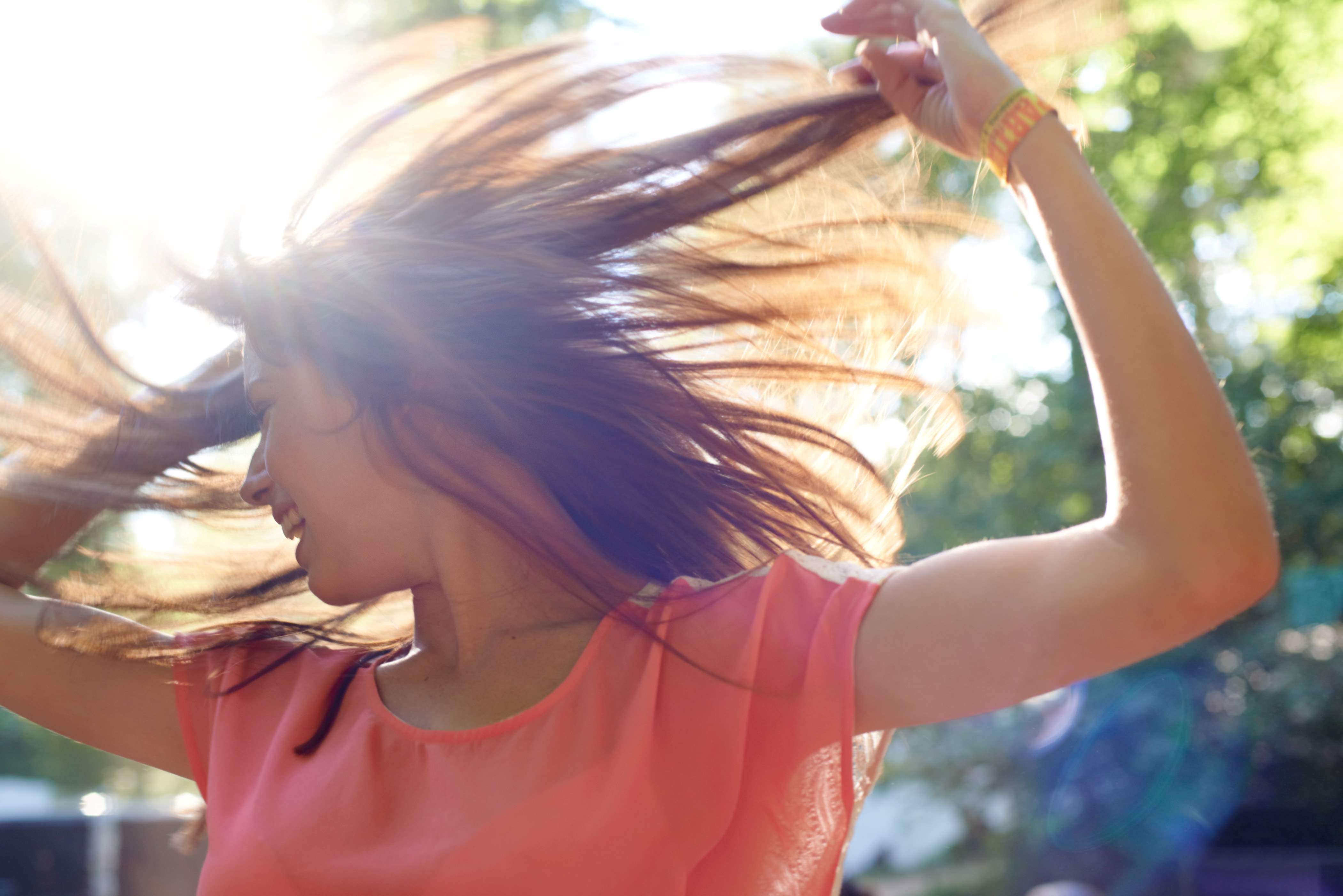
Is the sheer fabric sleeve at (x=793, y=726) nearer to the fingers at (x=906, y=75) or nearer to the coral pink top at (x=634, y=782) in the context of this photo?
the coral pink top at (x=634, y=782)

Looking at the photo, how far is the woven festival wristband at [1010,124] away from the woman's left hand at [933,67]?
0.05 feet

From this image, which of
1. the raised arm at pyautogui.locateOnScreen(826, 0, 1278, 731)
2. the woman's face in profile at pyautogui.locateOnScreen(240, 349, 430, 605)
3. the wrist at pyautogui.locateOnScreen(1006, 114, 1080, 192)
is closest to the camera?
the raised arm at pyautogui.locateOnScreen(826, 0, 1278, 731)

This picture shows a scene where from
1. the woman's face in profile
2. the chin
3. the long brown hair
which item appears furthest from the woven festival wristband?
the chin

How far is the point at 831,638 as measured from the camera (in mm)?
1400

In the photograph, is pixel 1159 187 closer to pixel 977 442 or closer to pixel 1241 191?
pixel 1241 191

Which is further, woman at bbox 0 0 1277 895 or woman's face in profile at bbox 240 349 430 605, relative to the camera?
woman's face in profile at bbox 240 349 430 605

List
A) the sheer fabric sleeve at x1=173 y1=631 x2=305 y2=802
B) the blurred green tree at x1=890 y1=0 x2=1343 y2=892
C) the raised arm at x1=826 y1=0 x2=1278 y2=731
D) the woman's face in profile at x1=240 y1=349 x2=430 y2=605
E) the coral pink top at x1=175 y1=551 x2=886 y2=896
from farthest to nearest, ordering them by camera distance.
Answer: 1. the blurred green tree at x1=890 y1=0 x2=1343 y2=892
2. the sheer fabric sleeve at x1=173 y1=631 x2=305 y2=802
3. the woman's face in profile at x1=240 y1=349 x2=430 y2=605
4. the coral pink top at x1=175 y1=551 x2=886 y2=896
5. the raised arm at x1=826 y1=0 x2=1278 y2=731

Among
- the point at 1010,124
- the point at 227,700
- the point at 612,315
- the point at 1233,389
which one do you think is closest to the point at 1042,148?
the point at 1010,124

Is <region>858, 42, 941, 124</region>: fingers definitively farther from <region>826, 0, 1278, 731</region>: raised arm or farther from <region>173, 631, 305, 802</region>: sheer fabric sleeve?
<region>173, 631, 305, 802</region>: sheer fabric sleeve

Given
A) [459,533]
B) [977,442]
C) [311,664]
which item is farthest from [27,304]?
[977,442]

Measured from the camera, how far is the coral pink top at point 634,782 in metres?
1.42

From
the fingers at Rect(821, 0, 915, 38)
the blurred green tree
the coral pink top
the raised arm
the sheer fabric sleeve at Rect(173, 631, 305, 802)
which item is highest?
the fingers at Rect(821, 0, 915, 38)

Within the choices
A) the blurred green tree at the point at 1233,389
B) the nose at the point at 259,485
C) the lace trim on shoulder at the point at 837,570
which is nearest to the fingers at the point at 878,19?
the lace trim on shoulder at the point at 837,570

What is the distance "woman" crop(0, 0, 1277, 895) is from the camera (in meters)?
1.23
